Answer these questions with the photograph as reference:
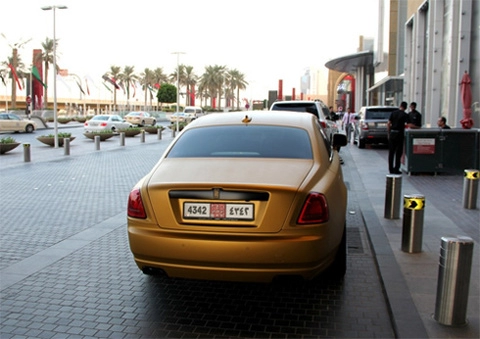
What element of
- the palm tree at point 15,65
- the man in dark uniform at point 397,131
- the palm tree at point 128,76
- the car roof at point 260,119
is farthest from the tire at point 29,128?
the palm tree at point 128,76

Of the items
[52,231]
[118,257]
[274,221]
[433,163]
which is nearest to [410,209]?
[274,221]

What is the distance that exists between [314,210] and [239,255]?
0.69m

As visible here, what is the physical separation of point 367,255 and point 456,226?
192 cm

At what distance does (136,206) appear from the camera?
4.16 meters

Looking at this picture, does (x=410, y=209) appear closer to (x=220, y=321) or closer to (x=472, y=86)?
(x=220, y=321)

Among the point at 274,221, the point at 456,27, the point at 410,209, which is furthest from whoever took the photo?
the point at 456,27

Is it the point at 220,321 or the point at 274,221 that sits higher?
the point at 274,221

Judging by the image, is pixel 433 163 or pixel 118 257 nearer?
pixel 118 257

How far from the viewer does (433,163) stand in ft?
40.9

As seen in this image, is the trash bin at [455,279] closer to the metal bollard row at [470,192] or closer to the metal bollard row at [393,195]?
the metal bollard row at [393,195]

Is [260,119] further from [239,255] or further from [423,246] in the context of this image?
[423,246]

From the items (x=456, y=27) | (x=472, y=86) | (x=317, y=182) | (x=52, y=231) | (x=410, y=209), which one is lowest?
(x=52, y=231)

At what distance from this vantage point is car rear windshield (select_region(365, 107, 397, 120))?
20.7m

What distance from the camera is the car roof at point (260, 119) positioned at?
5.14 meters
